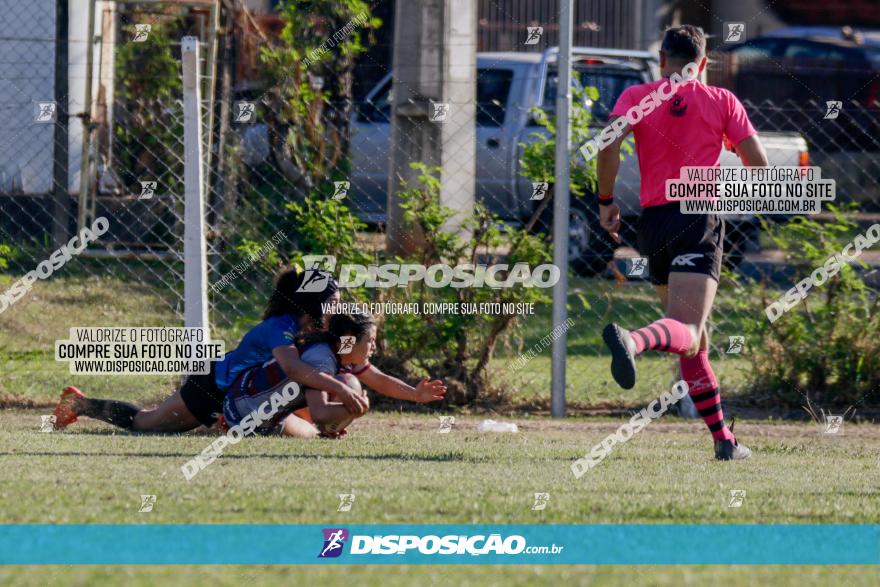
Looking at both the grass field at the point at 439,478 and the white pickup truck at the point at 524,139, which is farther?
the white pickup truck at the point at 524,139

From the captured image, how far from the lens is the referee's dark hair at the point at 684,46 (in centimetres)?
655

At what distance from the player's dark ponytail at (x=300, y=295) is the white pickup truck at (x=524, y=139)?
319 centimetres

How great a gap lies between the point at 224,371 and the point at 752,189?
3.46m

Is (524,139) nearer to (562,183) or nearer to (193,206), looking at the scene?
(562,183)

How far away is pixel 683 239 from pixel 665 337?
0.56 metres

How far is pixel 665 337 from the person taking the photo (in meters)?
6.14

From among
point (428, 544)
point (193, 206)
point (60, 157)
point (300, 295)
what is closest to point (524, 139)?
point (60, 157)

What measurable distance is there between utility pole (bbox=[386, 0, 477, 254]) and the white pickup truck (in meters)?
1.08

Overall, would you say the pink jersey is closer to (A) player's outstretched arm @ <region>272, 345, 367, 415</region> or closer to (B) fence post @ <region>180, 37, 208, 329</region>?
(A) player's outstretched arm @ <region>272, 345, 367, 415</region>

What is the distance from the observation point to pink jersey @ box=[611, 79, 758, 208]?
657 cm

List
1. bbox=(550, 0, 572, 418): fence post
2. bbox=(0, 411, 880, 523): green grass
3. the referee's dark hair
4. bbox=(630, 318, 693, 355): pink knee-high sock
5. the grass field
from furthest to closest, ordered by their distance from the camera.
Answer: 1. bbox=(550, 0, 572, 418): fence post
2. the referee's dark hair
3. bbox=(630, 318, 693, 355): pink knee-high sock
4. bbox=(0, 411, 880, 523): green grass
5. the grass field

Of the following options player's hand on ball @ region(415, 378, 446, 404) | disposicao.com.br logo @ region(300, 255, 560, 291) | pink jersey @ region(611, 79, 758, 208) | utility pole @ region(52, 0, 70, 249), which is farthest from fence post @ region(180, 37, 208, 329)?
utility pole @ region(52, 0, 70, 249)

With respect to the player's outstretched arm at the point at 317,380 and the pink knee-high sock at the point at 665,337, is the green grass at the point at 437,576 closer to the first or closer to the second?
the pink knee-high sock at the point at 665,337

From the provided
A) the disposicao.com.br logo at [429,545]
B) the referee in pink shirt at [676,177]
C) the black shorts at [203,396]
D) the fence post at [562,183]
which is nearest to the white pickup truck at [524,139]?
the fence post at [562,183]
